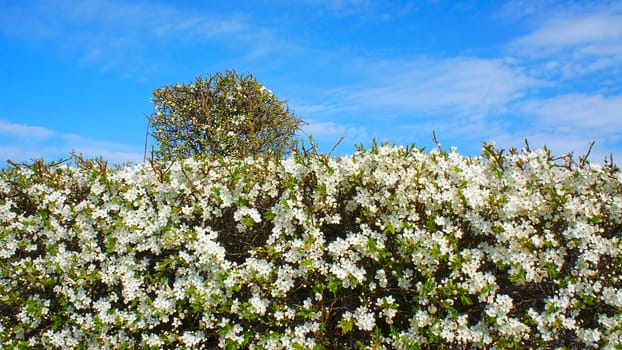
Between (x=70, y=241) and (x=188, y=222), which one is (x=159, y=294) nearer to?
(x=188, y=222)

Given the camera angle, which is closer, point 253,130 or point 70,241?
point 70,241

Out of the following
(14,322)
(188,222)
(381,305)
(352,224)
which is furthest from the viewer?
(14,322)

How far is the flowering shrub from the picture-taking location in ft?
13.8

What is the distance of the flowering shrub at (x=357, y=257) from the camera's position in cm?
420

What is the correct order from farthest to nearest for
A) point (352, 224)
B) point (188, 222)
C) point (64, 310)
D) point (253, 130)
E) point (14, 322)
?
point (253, 130) < point (14, 322) < point (64, 310) < point (188, 222) < point (352, 224)

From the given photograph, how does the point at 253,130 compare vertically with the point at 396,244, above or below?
above

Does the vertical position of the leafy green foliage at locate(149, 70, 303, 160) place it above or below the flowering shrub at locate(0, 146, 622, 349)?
above

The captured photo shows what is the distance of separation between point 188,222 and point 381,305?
86.6 inches

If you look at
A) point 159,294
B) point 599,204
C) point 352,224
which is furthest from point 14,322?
point 599,204

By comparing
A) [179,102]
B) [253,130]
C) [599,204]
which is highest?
[179,102]

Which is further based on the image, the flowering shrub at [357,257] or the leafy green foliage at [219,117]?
the leafy green foliage at [219,117]

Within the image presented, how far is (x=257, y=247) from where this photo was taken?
4703 millimetres

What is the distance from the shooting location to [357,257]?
4.29 m

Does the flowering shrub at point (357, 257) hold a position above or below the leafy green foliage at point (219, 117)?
below
